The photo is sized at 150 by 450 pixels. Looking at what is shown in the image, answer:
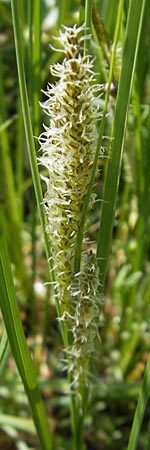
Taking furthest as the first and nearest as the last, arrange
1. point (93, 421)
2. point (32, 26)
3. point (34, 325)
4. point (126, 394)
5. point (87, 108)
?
1. point (34, 325)
2. point (93, 421)
3. point (126, 394)
4. point (32, 26)
5. point (87, 108)

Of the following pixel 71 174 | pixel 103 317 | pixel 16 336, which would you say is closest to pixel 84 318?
pixel 16 336

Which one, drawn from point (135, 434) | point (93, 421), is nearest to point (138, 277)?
point (93, 421)

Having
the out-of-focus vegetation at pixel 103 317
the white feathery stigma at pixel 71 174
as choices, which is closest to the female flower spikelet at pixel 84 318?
the white feathery stigma at pixel 71 174

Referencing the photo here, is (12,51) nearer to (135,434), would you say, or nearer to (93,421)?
(93,421)

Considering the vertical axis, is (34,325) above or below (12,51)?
below

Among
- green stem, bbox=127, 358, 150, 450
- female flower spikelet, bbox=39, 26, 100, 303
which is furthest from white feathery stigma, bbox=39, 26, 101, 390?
green stem, bbox=127, 358, 150, 450

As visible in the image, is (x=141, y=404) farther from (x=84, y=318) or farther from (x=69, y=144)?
(x=69, y=144)

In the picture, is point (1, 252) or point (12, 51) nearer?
point (1, 252)
